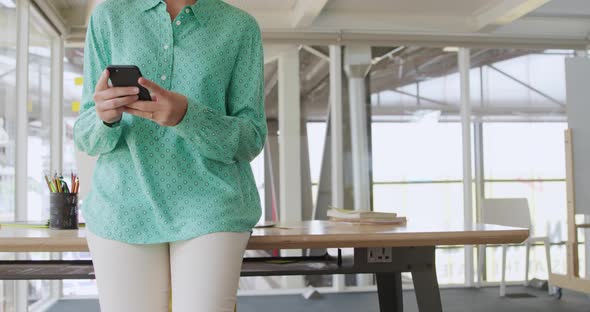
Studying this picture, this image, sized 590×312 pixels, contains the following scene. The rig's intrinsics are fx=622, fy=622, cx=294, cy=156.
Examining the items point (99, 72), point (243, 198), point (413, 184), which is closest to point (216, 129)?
point (243, 198)

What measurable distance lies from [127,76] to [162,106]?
75 millimetres

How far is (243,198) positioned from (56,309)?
4.19 meters

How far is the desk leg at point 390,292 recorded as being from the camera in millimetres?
2395

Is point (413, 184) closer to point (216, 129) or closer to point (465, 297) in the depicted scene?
point (465, 297)

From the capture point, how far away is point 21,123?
4.12 metres

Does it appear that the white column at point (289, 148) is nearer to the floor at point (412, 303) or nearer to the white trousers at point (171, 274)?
the floor at point (412, 303)

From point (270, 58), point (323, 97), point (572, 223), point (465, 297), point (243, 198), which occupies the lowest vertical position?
point (465, 297)

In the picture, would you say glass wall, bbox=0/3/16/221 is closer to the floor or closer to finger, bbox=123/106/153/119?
the floor

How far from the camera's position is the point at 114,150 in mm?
1104

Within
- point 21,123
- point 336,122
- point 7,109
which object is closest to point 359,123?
point 336,122

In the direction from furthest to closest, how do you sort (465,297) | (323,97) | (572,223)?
1. (323,97)
2. (465,297)
3. (572,223)

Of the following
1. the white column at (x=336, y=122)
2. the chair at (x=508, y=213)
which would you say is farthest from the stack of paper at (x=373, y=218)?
the chair at (x=508, y=213)

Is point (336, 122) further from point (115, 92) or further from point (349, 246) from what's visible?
point (115, 92)

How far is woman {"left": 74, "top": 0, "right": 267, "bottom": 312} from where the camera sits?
102cm
